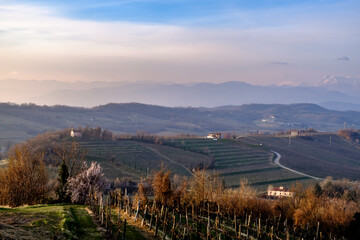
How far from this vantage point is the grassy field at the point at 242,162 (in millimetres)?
92344

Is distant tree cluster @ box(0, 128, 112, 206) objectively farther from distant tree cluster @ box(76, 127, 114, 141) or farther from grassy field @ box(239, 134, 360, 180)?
grassy field @ box(239, 134, 360, 180)

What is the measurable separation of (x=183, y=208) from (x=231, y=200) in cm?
643

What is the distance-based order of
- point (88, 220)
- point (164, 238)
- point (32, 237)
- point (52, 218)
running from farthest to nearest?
point (88, 220)
point (52, 218)
point (164, 238)
point (32, 237)

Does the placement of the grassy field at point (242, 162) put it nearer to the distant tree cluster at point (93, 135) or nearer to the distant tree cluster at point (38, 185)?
the distant tree cluster at point (93, 135)

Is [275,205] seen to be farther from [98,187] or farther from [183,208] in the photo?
[98,187]

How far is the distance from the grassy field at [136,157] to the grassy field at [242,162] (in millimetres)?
7684

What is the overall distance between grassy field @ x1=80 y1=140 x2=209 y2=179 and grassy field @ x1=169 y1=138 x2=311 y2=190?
25.2ft

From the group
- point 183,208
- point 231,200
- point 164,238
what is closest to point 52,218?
point 164,238

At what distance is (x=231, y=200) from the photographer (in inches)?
1404

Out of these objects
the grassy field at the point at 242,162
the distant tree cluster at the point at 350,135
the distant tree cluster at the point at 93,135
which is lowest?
the grassy field at the point at 242,162

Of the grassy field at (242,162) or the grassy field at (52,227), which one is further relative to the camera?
the grassy field at (242,162)

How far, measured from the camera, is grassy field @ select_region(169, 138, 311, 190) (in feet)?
303

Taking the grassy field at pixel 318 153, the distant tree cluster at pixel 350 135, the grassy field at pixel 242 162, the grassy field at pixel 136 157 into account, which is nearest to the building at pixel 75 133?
the grassy field at pixel 136 157

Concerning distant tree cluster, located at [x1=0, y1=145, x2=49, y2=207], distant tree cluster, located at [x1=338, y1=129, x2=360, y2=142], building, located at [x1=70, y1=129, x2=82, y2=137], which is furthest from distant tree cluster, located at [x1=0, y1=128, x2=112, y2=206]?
distant tree cluster, located at [x1=338, y1=129, x2=360, y2=142]
